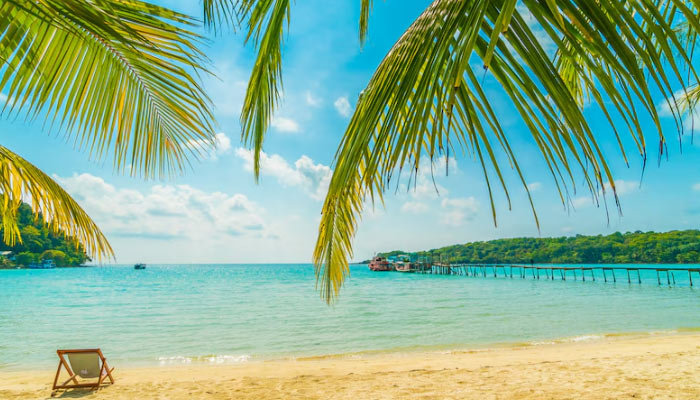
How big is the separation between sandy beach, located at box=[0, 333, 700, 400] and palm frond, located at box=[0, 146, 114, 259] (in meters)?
4.34

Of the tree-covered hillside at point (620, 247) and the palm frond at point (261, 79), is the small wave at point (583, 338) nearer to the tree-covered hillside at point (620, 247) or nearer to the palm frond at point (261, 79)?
the palm frond at point (261, 79)

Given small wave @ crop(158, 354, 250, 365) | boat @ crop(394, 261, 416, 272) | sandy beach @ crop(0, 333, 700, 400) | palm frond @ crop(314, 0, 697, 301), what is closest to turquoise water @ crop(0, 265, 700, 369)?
small wave @ crop(158, 354, 250, 365)

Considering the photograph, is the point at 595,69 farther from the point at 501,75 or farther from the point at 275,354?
the point at 275,354

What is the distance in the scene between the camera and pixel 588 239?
2435 inches

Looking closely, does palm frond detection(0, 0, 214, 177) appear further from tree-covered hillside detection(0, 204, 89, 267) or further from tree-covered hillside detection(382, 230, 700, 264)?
tree-covered hillside detection(382, 230, 700, 264)

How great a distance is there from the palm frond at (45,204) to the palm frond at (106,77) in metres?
0.97

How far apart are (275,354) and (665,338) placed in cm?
1098

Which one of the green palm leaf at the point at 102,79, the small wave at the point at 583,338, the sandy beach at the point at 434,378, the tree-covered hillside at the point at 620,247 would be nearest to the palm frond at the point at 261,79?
the green palm leaf at the point at 102,79

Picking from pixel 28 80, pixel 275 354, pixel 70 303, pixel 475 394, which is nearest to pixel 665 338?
pixel 475 394

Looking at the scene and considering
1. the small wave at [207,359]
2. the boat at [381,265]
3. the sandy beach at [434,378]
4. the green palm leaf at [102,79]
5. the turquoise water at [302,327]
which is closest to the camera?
the green palm leaf at [102,79]

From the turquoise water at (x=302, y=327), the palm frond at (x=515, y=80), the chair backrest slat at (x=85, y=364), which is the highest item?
the palm frond at (x=515, y=80)

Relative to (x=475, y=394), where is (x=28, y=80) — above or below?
above

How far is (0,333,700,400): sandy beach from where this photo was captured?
608cm

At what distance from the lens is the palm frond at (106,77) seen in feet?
4.59
